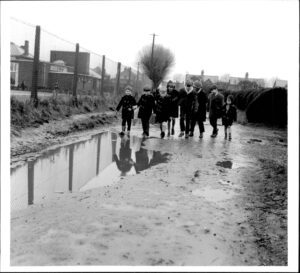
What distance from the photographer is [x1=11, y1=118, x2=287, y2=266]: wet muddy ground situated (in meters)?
3.49

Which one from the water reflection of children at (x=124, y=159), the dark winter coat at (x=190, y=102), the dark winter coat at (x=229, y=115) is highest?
the dark winter coat at (x=190, y=102)

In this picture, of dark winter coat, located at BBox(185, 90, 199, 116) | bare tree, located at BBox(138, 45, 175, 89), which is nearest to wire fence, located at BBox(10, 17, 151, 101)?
dark winter coat, located at BBox(185, 90, 199, 116)

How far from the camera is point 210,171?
22.7 ft

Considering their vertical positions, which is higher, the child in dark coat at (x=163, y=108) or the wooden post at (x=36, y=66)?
the wooden post at (x=36, y=66)

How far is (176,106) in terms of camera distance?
11.6 meters

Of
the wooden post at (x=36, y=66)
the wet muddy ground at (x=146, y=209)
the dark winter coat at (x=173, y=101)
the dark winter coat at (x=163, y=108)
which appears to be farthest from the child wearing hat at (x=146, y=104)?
the wooden post at (x=36, y=66)

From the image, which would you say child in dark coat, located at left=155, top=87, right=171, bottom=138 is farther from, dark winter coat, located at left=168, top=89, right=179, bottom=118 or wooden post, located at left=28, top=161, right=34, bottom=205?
wooden post, located at left=28, top=161, right=34, bottom=205

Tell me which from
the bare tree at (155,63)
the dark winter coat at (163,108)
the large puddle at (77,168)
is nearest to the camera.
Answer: the large puddle at (77,168)

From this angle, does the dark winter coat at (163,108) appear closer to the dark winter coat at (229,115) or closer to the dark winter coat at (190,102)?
the dark winter coat at (190,102)

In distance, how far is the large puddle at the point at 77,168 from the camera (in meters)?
5.43

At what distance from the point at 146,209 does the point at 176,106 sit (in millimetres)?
7301

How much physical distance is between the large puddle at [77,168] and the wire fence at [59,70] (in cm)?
265

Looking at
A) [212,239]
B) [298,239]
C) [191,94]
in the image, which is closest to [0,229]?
[212,239]

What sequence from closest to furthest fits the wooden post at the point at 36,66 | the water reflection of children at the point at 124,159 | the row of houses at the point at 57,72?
the water reflection of children at the point at 124,159 < the wooden post at the point at 36,66 < the row of houses at the point at 57,72
